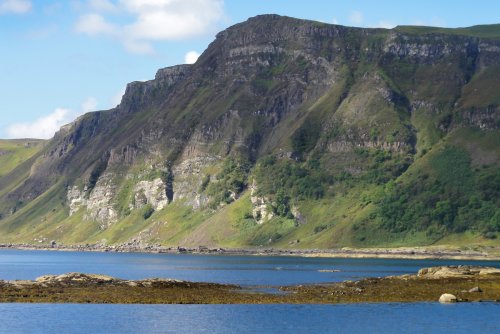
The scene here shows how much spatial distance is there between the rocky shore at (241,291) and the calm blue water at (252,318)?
549 cm

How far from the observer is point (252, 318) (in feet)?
371

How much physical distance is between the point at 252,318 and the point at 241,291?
115 feet

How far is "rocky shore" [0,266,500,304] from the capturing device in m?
130

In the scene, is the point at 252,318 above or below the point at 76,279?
below

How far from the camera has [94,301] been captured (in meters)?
127

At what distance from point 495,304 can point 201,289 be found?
146 feet

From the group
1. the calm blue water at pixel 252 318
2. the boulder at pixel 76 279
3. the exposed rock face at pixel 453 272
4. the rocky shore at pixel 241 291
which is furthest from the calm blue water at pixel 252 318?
the exposed rock face at pixel 453 272

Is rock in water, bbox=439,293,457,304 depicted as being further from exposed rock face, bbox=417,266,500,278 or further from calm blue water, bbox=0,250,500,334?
exposed rock face, bbox=417,266,500,278

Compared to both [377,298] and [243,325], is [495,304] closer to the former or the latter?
[377,298]

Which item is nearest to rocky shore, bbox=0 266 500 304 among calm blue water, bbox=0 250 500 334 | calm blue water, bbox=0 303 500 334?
calm blue water, bbox=0 250 500 334

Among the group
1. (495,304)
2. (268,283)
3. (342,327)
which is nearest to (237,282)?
(268,283)

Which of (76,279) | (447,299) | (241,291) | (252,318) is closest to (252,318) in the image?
(252,318)

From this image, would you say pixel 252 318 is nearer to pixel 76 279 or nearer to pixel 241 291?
pixel 241 291

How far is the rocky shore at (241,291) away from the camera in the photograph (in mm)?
129625
